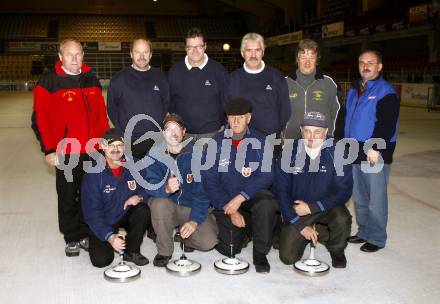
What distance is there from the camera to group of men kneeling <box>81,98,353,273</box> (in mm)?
3303

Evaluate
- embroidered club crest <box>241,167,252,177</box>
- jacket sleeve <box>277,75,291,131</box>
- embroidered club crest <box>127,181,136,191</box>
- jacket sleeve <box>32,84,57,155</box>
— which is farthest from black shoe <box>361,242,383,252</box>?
jacket sleeve <box>32,84,57,155</box>

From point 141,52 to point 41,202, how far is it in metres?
2.29

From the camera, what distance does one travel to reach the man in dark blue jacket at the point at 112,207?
3.30 m

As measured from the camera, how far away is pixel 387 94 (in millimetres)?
3402

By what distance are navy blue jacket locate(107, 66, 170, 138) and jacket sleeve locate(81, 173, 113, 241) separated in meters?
0.66

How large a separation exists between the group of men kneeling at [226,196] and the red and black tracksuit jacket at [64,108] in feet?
0.91

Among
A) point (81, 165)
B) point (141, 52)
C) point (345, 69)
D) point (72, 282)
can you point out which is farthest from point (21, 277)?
point (345, 69)

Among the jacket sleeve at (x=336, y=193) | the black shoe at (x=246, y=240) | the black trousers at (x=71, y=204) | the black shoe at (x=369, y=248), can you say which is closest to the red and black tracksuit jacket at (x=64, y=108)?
the black trousers at (x=71, y=204)

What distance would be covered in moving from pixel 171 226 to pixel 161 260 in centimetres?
24

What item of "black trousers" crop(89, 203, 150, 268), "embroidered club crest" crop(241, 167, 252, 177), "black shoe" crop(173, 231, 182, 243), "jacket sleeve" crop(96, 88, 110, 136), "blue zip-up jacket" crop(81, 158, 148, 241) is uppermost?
"jacket sleeve" crop(96, 88, 110, 136)

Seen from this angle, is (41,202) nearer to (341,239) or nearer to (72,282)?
(72,282)

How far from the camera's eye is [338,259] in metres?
3.33

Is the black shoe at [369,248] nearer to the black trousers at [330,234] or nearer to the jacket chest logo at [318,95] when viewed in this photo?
the black trousers at [330,234]

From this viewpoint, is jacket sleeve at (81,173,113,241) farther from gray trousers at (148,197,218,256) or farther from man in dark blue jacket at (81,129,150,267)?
gray trousers at (148,197,218,256)
